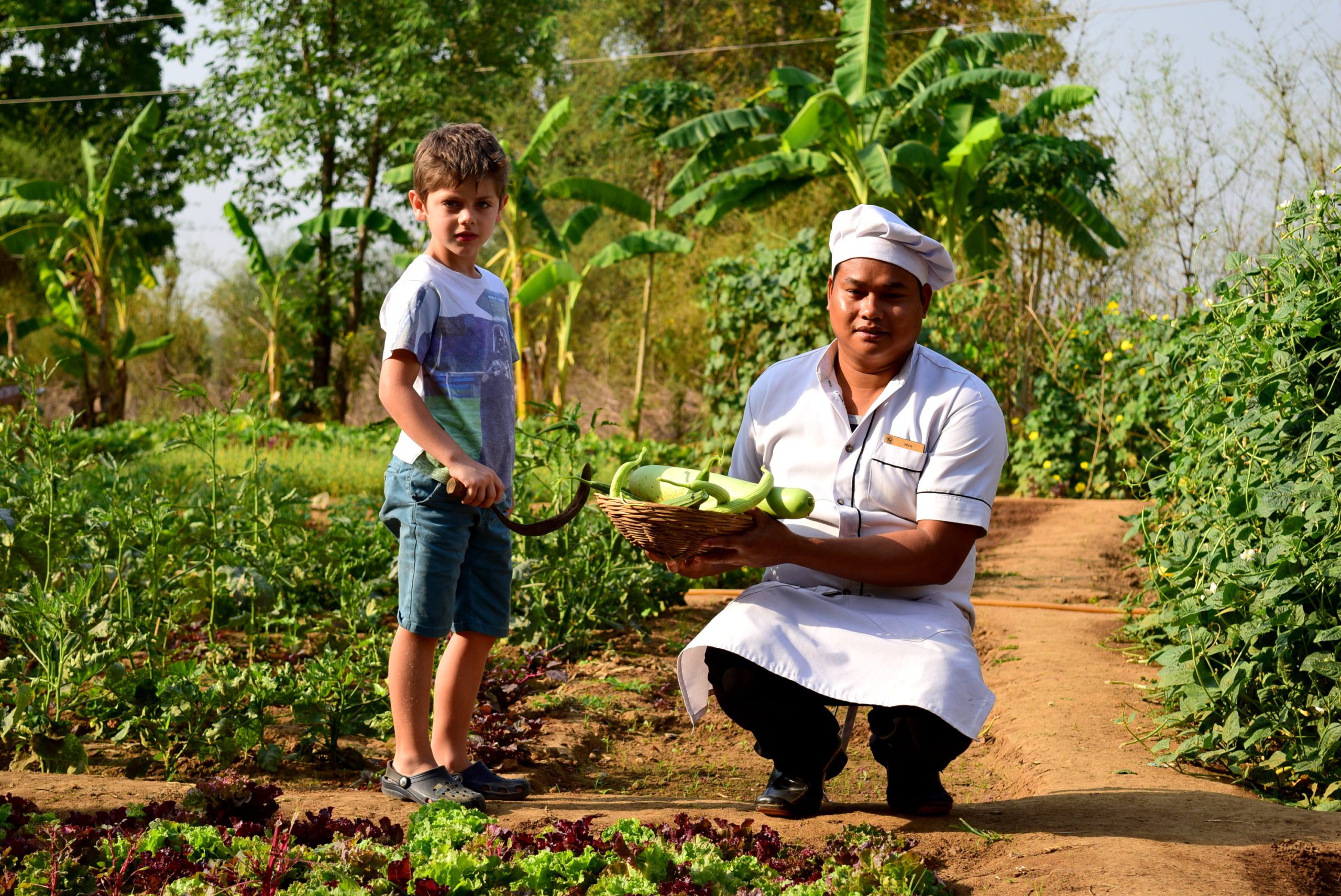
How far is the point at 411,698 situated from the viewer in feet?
9.64

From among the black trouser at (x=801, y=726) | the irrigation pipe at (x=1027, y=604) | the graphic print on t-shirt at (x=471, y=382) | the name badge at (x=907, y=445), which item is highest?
the graphic print on t-shirt at (x=471, y=382)

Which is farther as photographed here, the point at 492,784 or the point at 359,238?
the point at 359,238

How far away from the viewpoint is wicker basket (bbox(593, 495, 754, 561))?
8.23ft

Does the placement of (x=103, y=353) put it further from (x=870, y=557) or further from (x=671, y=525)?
(x=870, y=557)

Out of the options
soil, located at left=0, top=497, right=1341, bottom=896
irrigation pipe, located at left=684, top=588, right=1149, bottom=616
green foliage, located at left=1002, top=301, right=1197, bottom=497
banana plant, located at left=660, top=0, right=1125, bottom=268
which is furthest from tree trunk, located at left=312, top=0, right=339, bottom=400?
soil, located at left=0, top=497, right=1341, bottom=896

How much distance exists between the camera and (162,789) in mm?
2799

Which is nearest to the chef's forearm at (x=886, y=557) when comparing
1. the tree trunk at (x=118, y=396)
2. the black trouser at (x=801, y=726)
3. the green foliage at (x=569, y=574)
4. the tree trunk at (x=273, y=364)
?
the black trouser at (x=801, y=726)

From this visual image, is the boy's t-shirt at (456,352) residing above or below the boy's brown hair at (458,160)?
below

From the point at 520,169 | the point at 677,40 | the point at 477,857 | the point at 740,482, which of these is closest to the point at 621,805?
the point at 477,857

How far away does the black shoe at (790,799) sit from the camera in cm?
279

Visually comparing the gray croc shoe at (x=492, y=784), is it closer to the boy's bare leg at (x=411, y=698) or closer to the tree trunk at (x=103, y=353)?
the boy's bare leg at (x=411, y=698)

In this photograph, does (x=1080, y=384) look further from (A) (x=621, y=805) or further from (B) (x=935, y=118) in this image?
(A) (x=621, y=805)

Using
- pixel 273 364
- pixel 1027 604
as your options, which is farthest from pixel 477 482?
pixel 273 364

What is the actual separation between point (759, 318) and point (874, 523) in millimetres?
7738
